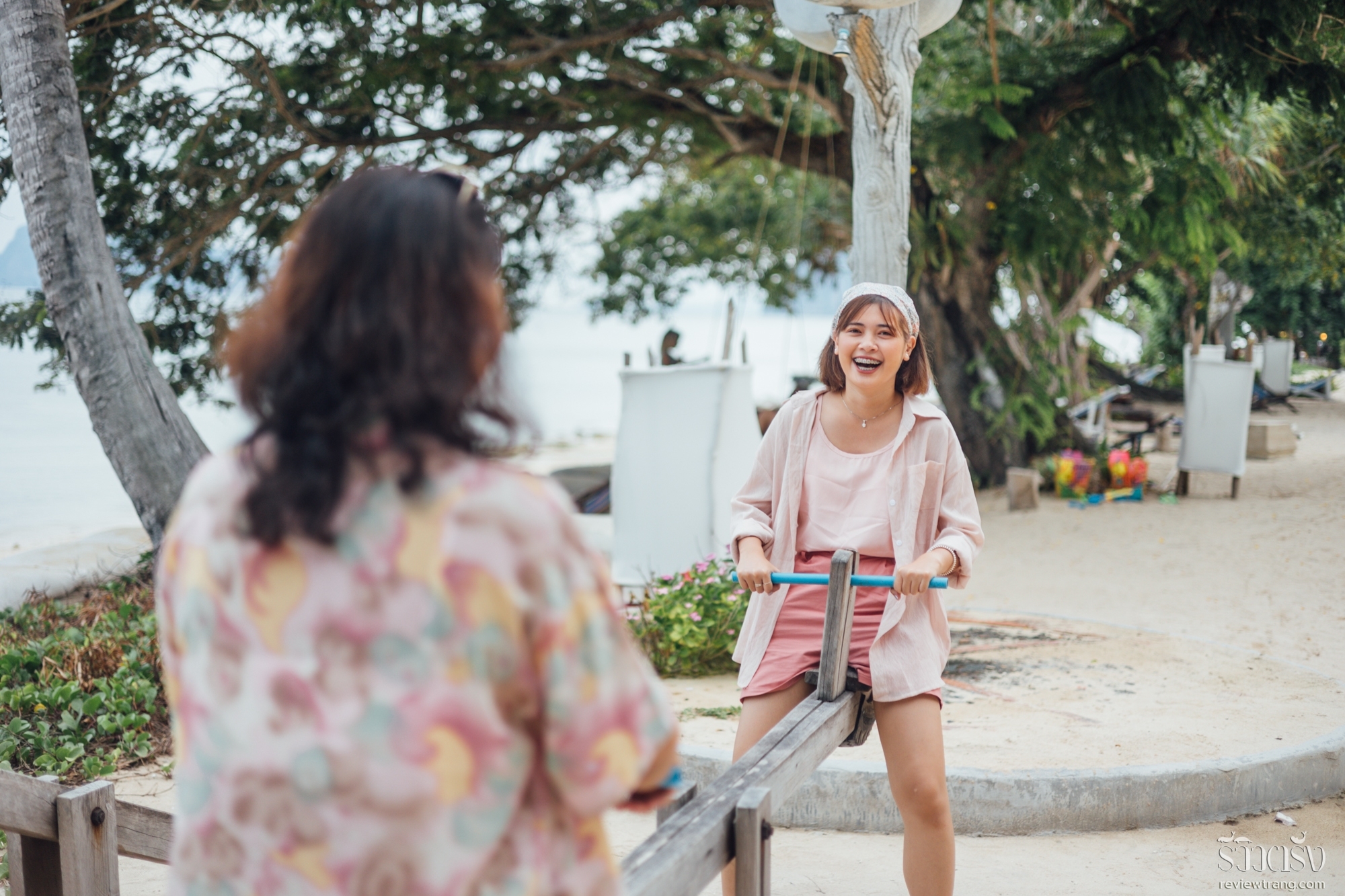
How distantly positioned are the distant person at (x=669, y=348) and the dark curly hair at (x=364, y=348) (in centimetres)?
610

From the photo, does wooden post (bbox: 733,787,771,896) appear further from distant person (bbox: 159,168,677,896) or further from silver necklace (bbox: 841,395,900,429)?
silver necklace (bbox: 841,395,900,429)

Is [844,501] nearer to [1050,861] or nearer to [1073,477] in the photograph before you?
[1050,861]

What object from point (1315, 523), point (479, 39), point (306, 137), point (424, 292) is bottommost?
point (1315, 523)

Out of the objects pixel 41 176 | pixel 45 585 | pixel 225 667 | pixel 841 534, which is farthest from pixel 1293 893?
pixel 45 585

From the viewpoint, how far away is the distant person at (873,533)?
2738mm

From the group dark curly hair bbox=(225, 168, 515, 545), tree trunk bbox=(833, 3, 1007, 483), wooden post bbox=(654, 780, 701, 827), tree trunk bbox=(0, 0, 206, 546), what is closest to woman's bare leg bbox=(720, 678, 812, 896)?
wooden post bbox=(654, 780, 701, 827)

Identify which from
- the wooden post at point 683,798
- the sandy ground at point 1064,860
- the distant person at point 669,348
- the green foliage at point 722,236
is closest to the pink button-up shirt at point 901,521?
the wooden post at point 683,798

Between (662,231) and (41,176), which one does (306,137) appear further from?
(662,231)

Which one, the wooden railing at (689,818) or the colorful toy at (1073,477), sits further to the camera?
the colorful toy at (1073,477)

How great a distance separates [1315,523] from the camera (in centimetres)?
1010

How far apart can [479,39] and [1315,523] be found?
8234 millimetres

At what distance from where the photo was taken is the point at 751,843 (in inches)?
80.9

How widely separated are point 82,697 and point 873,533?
3664mm

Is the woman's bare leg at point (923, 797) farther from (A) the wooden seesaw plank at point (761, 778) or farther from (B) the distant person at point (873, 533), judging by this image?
(A) the wooden seesaw plank at point (761, 778)
